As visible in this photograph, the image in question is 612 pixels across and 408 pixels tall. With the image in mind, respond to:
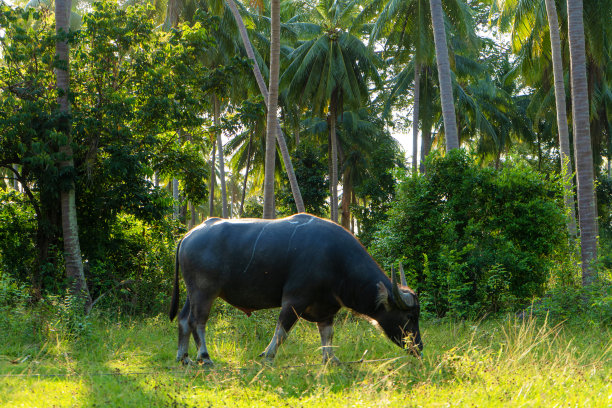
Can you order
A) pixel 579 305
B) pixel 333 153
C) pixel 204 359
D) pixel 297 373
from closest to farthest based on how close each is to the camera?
pixel 297 373 → pixel 204 359 → pixel 579 305 → pixel 333 153

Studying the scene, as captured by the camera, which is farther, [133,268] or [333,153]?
[333,153]

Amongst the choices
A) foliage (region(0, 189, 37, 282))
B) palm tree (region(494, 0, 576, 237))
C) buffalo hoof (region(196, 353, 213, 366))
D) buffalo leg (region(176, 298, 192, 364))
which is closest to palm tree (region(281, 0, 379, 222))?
palm tree (region(494, 0, 576, 237))

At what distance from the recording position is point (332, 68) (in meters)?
26.5

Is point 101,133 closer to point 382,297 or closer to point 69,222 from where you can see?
point 69,222

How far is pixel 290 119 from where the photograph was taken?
3366 cm

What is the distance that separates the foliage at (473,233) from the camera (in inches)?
452

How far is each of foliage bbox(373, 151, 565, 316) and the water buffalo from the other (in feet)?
12.2

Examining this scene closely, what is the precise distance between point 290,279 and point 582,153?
26.1 ft

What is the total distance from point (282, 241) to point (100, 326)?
458 centimetres

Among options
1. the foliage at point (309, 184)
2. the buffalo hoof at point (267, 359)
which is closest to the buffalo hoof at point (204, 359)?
the buffalo hoof at point (267, 359)

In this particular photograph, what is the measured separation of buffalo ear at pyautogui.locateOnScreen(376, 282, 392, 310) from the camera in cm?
750

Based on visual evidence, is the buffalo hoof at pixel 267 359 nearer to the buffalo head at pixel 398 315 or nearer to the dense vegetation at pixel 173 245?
the dense vegetation at pixel 173 245

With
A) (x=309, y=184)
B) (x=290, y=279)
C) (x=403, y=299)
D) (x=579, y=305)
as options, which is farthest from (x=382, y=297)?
(x=309, y=184)

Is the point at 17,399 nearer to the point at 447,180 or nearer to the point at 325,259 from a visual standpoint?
the point at 325,259
